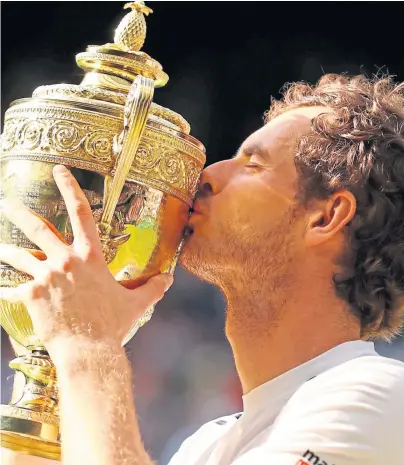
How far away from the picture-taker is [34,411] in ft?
5.11

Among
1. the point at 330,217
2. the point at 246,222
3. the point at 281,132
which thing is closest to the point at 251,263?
the point at 246,222

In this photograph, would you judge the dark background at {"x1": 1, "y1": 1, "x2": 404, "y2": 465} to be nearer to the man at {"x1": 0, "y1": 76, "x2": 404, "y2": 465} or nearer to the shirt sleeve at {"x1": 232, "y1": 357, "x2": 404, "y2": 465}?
the man at {"x1": 0, "y1": 76, "x2": 404, "y2": 465}

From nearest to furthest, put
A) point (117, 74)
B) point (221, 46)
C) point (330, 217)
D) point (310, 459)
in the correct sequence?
point (310, 459), point (117, 74), point (330, 217), point (221, 46)

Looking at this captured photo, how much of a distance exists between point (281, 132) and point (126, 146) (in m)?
0.44

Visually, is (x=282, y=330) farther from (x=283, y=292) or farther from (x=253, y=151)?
A: (x=253, y=151)

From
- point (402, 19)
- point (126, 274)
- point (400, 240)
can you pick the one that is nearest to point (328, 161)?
point (400, 240)

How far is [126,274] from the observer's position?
1.55 meters

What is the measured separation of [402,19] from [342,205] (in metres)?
3.69

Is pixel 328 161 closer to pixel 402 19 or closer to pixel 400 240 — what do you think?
pixel 400 240

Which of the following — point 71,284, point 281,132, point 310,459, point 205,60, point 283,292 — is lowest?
point 310,459

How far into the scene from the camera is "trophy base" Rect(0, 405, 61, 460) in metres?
1.53

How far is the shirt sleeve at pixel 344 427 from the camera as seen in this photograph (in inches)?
53.9

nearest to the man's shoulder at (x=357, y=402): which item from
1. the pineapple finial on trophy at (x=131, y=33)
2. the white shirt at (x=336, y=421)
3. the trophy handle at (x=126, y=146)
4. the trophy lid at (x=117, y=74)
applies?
the white shirt at (x=336, y=421)

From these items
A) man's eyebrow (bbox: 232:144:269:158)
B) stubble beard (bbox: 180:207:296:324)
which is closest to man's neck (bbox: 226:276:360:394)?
stubble beard (bbox: 180:207:296:324)
